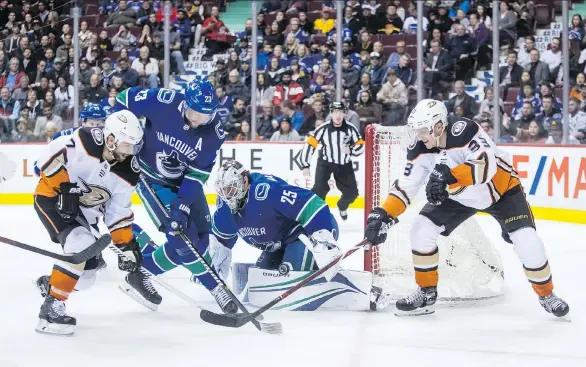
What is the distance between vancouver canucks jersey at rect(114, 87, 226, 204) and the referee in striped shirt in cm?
294

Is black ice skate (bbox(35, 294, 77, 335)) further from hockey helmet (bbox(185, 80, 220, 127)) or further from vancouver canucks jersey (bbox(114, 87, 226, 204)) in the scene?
hockey helmet (bbox(185, 80, 220, 127))

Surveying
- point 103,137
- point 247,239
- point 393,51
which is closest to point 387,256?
point 247,239

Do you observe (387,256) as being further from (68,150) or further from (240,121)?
(240,121)

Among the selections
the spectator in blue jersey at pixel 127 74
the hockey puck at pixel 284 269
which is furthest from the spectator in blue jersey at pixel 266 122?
the hockey puck at pixel 284 269

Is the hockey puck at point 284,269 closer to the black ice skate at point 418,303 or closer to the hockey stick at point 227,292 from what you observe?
the hockey stick at point 227,292

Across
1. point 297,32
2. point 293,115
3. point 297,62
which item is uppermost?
point 297,32

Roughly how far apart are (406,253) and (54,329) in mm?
2092

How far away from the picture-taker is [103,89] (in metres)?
9.77

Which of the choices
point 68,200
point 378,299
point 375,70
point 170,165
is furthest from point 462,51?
point 68,200

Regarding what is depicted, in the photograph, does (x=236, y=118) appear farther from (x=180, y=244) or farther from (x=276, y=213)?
(x=180, y=244)

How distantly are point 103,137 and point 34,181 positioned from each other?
602 cm

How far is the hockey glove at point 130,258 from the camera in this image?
413cm

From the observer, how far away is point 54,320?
4.04m

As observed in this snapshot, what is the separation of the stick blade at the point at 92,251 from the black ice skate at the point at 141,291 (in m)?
0.62
